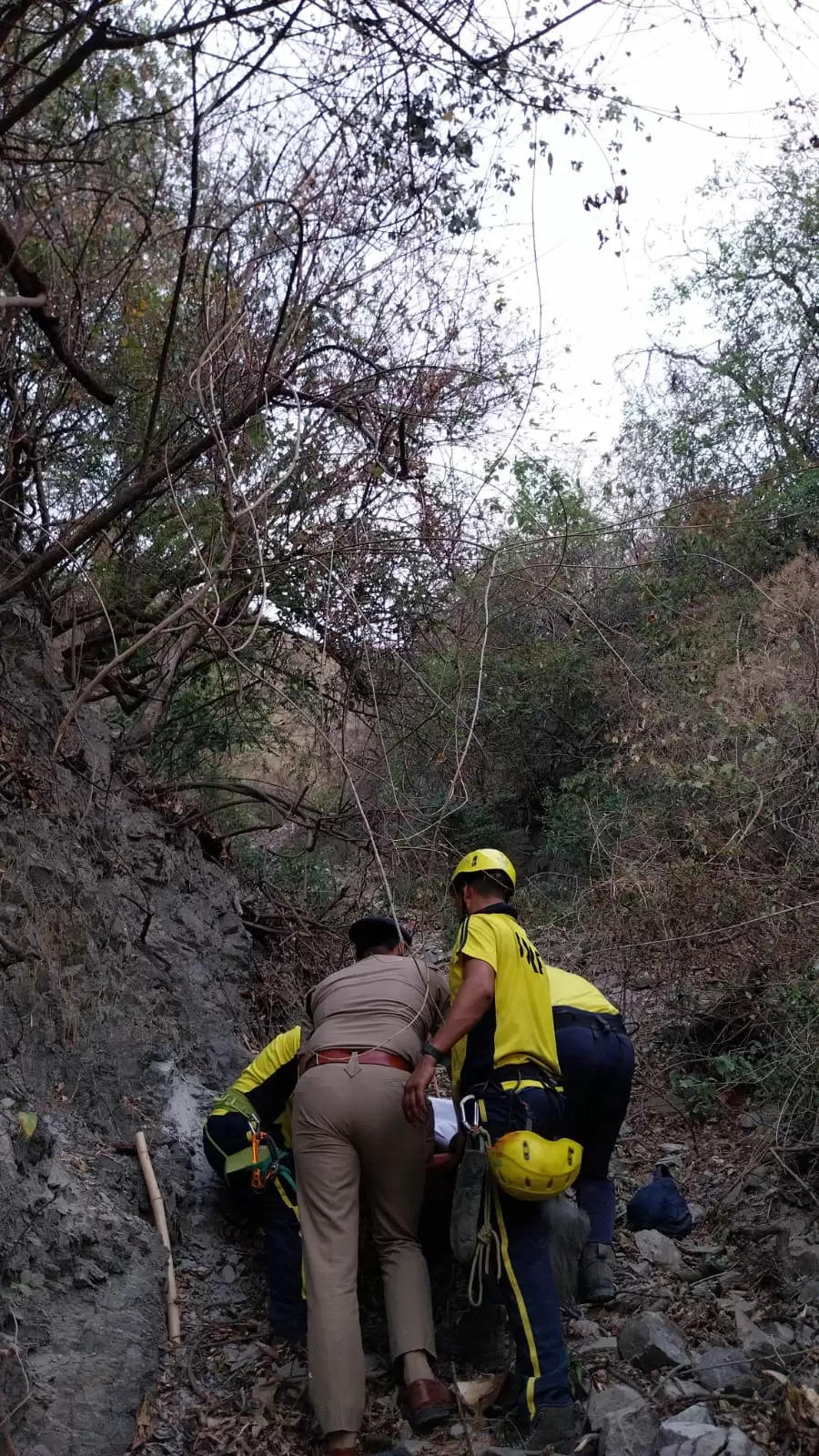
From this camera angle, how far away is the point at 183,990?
5863 mm

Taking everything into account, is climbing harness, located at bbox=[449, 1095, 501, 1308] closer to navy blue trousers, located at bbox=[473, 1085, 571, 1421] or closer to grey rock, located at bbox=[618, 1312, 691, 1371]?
navy blue trousers, located at bbox=[473, 1085, 571, 1421]

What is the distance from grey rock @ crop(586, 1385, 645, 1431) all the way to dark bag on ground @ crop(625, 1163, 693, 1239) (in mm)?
1290

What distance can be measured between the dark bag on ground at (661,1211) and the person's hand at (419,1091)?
5.13 ft

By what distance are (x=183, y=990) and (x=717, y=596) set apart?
808 centimetres

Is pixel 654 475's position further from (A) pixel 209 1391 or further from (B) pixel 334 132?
(A) pixel 209 1391

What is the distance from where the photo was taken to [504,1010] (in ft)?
12.5

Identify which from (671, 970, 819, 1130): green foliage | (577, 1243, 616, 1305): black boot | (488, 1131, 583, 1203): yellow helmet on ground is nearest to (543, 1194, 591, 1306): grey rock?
(577, 1243, 616, 1305): black boot

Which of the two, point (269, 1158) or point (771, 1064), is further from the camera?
point (771, 1064)

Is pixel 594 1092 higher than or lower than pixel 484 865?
lower

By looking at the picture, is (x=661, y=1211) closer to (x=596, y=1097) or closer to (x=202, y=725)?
(x=596, y=1097)

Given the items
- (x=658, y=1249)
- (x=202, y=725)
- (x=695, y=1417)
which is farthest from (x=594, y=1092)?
(x=202, y=725)

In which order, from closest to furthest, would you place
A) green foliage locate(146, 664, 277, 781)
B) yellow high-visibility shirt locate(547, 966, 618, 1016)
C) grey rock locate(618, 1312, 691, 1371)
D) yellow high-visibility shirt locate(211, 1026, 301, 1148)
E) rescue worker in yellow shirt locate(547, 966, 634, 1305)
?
grey rock locate(618, 1312, 691, 1371) → yellow high-visibility shirt locate(211, 1026, 301, 1148) → rescue worker in yellow shirt locate(547, 966, 634, 1305) → yellow high-visibility shirt locate(547, 966, 618, 1016) → green foliage locate(146, 664, 277, 781)

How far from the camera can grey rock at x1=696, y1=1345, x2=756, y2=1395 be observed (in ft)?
11.2

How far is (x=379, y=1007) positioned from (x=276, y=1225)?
36.8 inches
